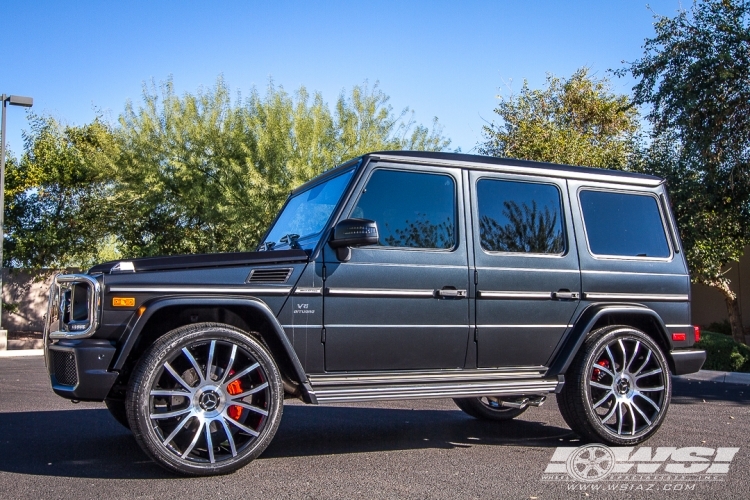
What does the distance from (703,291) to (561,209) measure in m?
20.5

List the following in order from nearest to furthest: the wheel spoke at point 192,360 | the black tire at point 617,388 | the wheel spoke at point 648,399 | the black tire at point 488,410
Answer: the wheel spoke at point 192,360, the black tire at point 617,388, the wheel spoke at point 648,399, the black tire at point 488,410

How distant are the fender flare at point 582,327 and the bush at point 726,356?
284 inches

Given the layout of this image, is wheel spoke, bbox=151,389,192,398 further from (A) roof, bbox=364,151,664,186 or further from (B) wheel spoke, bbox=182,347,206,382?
(A) roof, bbox=364,151,664,186

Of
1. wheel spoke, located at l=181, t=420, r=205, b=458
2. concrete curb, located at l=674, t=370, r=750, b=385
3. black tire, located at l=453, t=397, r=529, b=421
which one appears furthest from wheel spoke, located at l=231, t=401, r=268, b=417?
concrete curb, located at l=674, t=370, r=750, b=385

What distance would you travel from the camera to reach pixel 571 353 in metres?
5.74

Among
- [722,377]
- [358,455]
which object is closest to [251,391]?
[358,455]

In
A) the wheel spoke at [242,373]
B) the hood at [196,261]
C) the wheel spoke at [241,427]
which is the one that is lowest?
the wheel spoke at [241,427]

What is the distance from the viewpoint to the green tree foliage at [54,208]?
2258 centimetres

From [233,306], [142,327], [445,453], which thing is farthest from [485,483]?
[142,327]

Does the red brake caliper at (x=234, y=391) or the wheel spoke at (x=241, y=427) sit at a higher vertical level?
the red brake caliper at (x=234, y=391)

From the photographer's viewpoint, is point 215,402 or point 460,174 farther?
point 460,174

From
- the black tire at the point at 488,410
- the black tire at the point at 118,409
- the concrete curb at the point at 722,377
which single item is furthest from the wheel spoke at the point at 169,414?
the concrete curb at the point at 722,377

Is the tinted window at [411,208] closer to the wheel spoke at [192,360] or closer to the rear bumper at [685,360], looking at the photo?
the wheel spoke at [192,360]

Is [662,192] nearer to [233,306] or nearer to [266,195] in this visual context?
[233,306]
